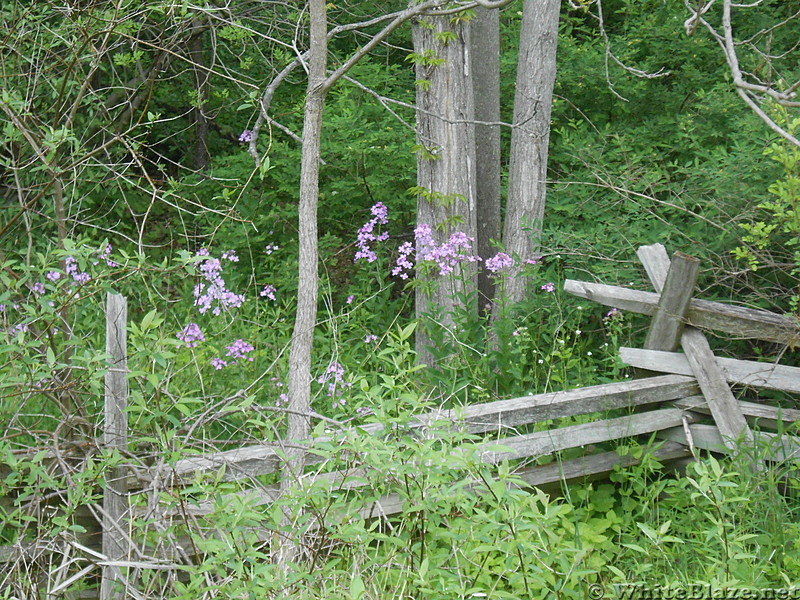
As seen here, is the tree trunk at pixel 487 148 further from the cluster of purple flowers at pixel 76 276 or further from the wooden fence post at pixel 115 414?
the wooden fence post at pixel 115 414

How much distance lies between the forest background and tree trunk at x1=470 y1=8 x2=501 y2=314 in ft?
0.34

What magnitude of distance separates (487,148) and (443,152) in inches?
30.6

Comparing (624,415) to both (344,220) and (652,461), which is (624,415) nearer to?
(652,461)

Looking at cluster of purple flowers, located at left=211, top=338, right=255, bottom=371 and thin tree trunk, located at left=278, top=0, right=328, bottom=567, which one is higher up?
thin tree trunk, located at left=278, top=0, right=328, bottom=567

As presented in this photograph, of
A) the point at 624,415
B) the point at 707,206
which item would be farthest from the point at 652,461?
the point at 707,206

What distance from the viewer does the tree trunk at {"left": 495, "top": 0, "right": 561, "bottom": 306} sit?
6.14 metres

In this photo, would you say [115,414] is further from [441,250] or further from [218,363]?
[441,250]

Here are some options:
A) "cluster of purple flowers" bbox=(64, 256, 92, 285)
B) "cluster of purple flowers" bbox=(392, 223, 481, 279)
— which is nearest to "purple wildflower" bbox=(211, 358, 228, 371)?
"cluster of purple flowers" bbox=(64, 256, 92, 285)

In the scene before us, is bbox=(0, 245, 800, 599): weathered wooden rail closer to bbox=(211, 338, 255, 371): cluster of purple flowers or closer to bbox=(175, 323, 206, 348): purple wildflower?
bbox=(175, 323, 206, 348): purple wildflower

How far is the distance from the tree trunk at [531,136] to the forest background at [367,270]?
0.11 metres

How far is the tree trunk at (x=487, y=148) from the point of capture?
21.4 feet

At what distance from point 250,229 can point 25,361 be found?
493 centimetres

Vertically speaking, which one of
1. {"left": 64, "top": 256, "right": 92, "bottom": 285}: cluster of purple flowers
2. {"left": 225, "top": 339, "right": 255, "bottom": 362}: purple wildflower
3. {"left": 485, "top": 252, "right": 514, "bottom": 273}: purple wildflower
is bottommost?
{"left": 225, "top": 339, "right": 255, "bottom": 362}: purple wildflower

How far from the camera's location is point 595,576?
3.54 meters
